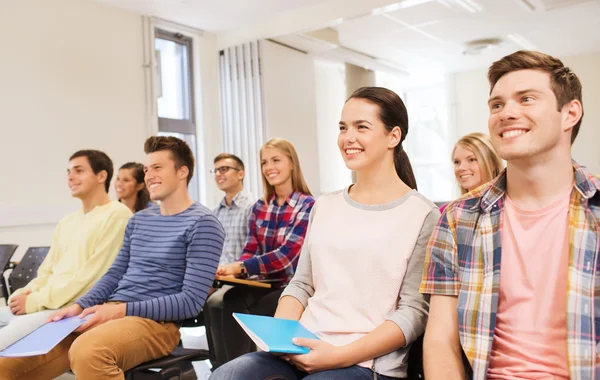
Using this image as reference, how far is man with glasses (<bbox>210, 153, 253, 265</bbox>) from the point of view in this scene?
11.7ft

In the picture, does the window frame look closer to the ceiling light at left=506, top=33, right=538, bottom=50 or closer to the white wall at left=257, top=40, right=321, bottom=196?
the white wall at left=257, top=40, right=321, bottom=196

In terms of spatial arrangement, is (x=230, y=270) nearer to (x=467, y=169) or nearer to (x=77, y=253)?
(x=77, y=253)

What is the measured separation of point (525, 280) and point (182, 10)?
4.92 meters

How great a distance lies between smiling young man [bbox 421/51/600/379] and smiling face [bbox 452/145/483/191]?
4.04 feet

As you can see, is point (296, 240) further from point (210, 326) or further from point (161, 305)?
point (161, 305)

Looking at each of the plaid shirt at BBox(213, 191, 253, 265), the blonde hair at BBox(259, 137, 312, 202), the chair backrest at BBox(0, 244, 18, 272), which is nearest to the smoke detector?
the plaid shirt at BBox(213, 191, 253, 265)

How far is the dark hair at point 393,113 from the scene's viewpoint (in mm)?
1618

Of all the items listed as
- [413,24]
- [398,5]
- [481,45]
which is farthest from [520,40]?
[398,5]

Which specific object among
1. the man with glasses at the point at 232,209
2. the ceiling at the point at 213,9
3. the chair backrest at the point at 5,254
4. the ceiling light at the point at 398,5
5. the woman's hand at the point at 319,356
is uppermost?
the ceiling at the point at 213,9

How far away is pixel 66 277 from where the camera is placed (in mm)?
2512

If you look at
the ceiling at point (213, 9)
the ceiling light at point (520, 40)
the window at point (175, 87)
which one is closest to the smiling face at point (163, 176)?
the ceiling at point (213, 9)

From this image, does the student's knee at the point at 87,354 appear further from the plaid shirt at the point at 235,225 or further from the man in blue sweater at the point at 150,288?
the plaid shirt at the point at 235,225

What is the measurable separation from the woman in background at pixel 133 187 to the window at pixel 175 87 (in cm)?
222

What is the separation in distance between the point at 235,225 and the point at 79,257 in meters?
1.26
